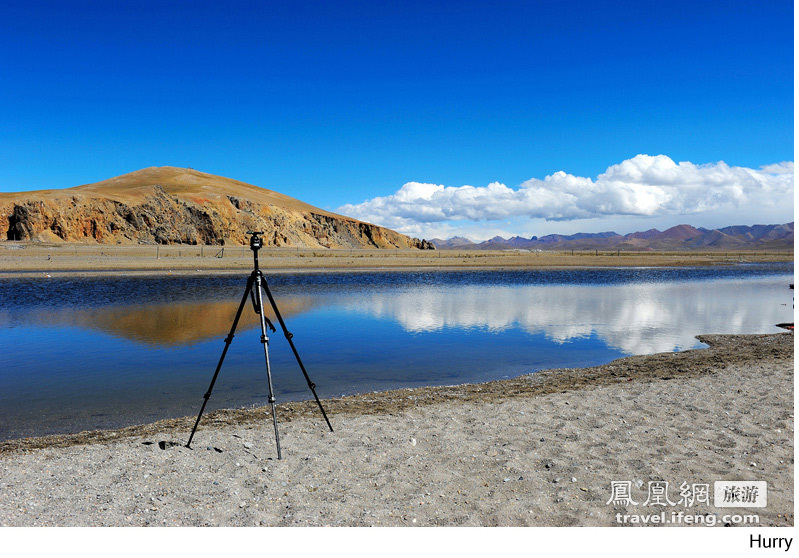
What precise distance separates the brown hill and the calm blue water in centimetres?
5678

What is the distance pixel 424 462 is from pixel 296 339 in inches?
412

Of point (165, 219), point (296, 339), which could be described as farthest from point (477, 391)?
point (165, 219)

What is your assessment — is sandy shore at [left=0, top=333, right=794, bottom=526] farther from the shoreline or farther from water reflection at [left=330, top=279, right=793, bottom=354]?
water reflection at [left=330, top=279, right=793, bottom=354]

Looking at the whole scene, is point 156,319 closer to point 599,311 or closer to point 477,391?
point 477,391

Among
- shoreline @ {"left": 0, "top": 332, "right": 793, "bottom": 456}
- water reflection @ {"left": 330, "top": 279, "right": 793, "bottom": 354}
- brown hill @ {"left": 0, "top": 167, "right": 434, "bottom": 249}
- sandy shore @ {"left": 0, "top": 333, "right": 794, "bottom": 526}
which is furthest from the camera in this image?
brown hill @ {"left": 0, "top": 167, "right": 434, "bottom": 249}

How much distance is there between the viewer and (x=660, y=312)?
73.5 feet

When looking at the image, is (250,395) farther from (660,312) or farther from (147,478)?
(660,312)

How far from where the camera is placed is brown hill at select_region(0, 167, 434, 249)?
78.2m

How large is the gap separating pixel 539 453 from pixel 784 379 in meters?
6.19

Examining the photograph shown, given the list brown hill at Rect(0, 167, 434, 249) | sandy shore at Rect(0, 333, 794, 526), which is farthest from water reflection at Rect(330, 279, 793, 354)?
brown hill at Rect(0, 167, 434, 249)

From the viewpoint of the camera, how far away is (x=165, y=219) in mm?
89688

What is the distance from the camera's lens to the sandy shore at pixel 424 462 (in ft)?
15.2

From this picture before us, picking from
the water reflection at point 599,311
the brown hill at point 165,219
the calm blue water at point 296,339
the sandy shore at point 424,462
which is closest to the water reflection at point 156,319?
the calm blue water at point 296,339

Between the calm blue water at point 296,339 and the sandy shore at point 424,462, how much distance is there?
6.68ft
